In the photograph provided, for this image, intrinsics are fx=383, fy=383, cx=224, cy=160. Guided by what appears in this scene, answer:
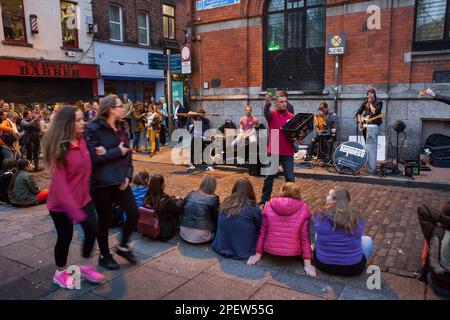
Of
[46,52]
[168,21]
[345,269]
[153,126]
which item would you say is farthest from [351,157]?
[168,21]

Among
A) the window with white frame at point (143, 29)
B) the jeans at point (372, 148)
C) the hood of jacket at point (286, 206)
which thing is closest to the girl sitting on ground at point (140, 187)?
the hood of jacket at point (286, 206)

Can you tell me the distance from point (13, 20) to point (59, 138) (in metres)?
16.2

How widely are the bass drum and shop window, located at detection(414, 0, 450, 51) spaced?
3604mm

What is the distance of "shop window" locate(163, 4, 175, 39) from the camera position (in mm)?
24562

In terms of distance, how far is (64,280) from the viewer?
3.69m

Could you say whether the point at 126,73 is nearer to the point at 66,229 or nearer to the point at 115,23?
the point at 115,23

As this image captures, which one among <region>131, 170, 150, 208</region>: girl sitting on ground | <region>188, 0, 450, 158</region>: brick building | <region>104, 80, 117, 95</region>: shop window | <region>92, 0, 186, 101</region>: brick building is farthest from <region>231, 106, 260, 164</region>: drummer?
<region>104, 80, 117, 95</region>: shop window

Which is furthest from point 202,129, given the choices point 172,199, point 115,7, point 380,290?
point 115,7

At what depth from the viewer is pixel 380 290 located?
3.65 meters

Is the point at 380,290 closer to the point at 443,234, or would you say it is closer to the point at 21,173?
the point at 443,234

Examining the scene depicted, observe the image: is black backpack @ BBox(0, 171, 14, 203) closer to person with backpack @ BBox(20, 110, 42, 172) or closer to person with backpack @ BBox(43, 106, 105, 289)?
person with backpack @ BBox(20, 110, 42, 172)

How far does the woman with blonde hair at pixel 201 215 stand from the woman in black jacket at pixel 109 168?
2.88 ft

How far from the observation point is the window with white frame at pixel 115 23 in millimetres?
20764

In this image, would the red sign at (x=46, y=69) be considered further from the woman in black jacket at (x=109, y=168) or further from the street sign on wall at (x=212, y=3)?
the woman in black jacket at (x=109, y=168)
